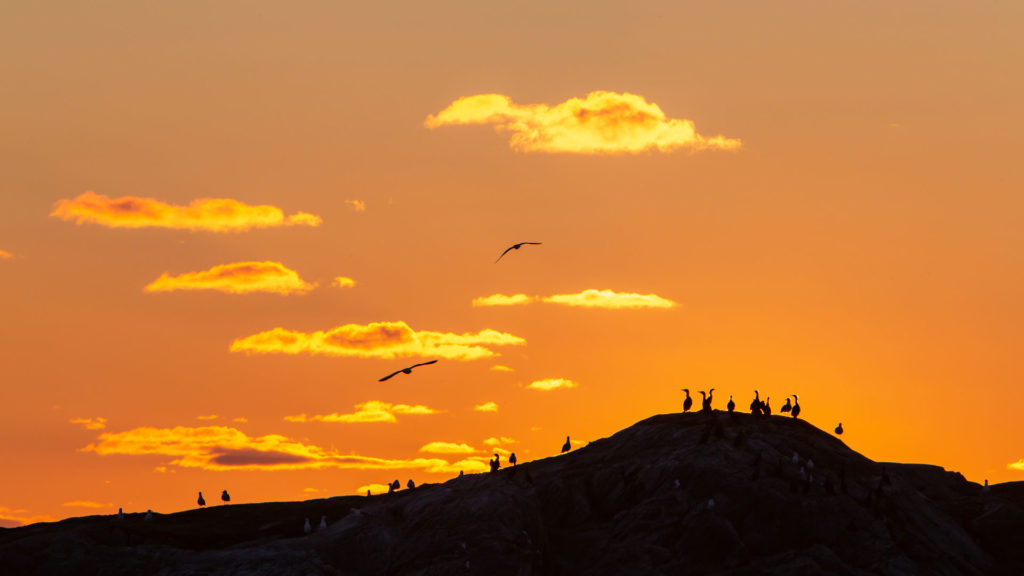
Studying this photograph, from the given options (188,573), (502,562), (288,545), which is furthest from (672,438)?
(188,573)

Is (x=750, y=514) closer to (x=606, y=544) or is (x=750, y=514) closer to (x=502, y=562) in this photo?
(x=606, y=544)

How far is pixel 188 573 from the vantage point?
384ft

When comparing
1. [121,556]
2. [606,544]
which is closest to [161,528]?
[121,556]

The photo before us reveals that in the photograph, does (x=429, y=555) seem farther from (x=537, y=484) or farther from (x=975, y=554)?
(x=975, y=554)

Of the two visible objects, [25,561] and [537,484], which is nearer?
[25,561]

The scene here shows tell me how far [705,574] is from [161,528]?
51.7m

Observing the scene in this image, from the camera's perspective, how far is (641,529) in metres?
121

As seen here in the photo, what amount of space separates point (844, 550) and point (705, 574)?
478 inches

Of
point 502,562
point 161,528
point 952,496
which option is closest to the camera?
point 502,562

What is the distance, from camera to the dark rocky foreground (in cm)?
11712

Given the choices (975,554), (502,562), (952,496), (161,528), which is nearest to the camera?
(502,562)

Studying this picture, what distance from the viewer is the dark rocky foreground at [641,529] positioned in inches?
4611

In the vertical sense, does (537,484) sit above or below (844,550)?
above

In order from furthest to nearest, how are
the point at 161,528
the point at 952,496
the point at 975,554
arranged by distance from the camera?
the point at 952,496 < the point at 161,528 < the point at 975,554
